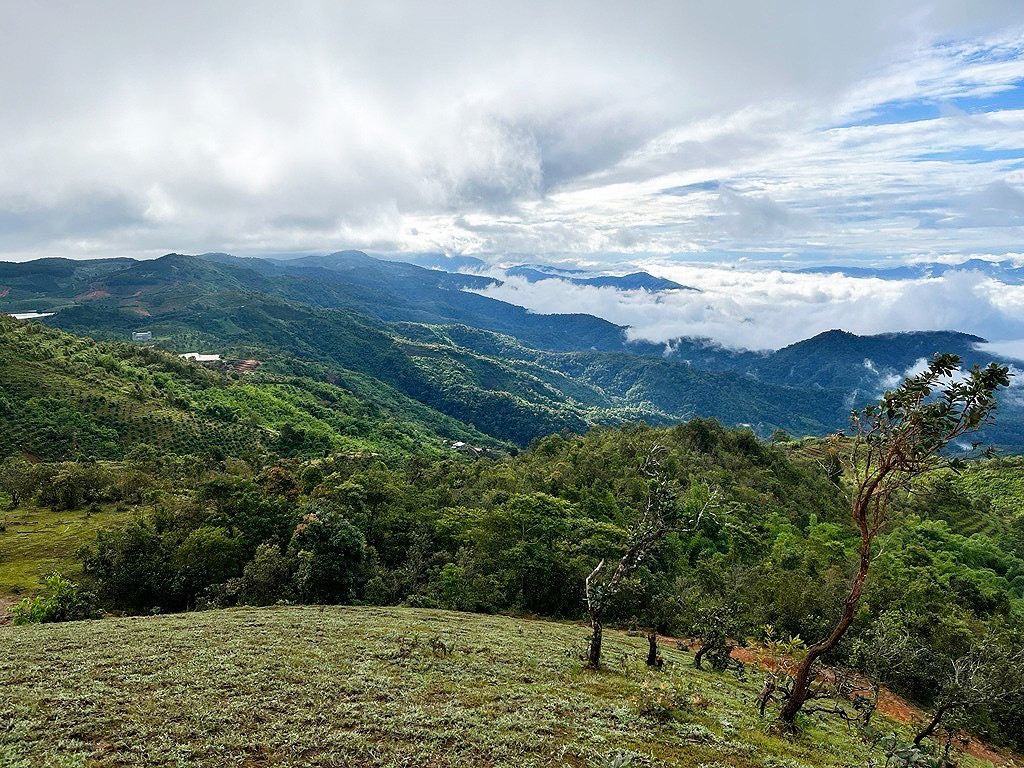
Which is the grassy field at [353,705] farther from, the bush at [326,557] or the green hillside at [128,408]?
the green hillside at [128,408]

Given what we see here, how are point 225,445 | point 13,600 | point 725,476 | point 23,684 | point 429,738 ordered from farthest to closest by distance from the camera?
point 225,445 → point 725,476 → point 13,600 → point 23,684 → point 429,738

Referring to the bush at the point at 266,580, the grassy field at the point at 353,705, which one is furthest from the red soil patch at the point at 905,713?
the bush at the point at 266,580

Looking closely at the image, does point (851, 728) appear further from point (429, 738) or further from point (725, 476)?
point (725, 476)

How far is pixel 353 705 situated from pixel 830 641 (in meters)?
17.4

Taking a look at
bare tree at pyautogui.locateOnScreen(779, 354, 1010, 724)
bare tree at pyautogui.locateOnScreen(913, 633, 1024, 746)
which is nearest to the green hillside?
bare tree at pyautogui.locateOnScreen(913, 633, 1024, 746)

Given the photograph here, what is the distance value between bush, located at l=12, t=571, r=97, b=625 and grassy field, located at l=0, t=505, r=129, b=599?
37.7 ft

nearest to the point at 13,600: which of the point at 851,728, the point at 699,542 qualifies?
the point at 851,728

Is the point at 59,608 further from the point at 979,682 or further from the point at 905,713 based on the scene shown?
the point at 905,713

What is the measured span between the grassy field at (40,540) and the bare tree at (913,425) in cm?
6184

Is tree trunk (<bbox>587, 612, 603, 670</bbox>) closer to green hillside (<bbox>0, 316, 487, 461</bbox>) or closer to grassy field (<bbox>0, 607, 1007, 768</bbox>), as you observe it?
grassy field (<bbox>0, 607, 1007, 768</bbox>)

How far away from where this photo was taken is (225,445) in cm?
13325

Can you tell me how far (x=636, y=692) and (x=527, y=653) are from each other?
7223 millimetres

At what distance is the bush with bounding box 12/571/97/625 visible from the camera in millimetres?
36250

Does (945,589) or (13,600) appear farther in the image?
(945,589)
